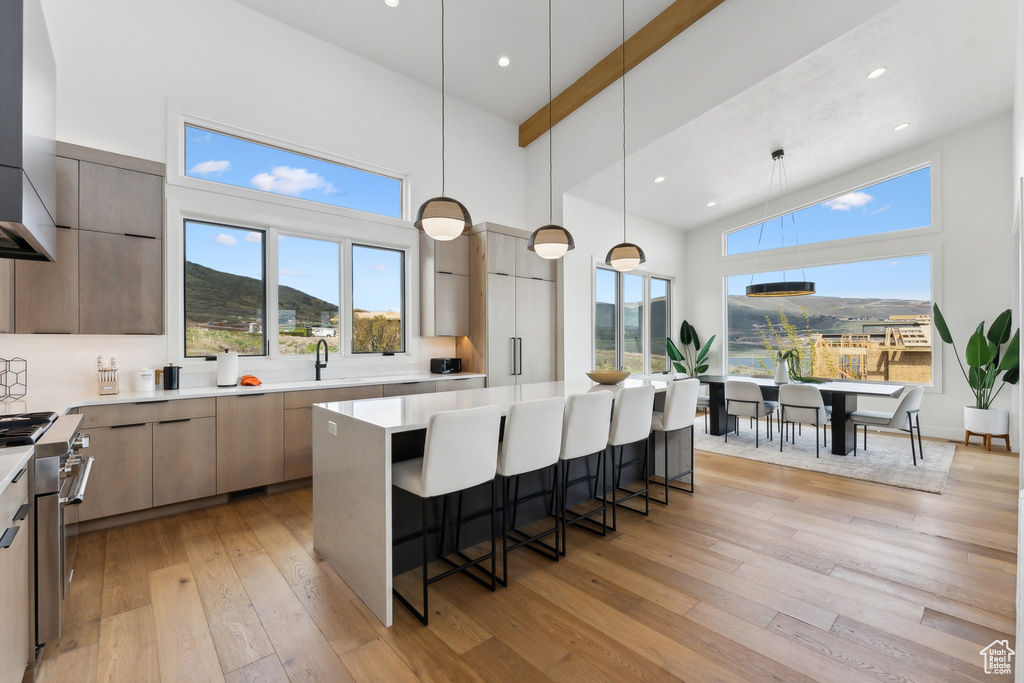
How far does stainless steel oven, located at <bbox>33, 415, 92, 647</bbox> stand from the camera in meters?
1.73

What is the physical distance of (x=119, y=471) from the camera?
3.01 metres

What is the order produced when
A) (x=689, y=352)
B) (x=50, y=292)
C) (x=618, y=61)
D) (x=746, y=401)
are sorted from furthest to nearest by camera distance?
(x=689, y=352), (x=746, y=401), (x=618, y=61), (x=50, y=292)

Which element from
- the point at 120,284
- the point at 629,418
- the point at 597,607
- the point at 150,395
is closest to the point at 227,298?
the point at 120,284

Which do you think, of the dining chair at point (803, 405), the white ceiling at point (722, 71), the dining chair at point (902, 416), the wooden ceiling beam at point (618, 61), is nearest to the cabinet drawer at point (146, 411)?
the white ceiling at point (722, 71)

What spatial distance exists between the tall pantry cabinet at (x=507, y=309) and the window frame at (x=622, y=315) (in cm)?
88

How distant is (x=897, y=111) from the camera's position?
4891mm

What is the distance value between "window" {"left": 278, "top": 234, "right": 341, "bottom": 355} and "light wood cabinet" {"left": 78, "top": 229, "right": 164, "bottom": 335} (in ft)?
3.49

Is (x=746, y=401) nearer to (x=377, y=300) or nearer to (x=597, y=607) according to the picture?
(x=597, y=607)

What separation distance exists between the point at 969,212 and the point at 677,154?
361cm

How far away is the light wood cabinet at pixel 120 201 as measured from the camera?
307 cm

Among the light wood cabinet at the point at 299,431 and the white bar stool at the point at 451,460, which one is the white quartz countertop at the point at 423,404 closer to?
the white bar stool at the point at 451,460

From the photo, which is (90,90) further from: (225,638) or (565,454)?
(565,454)

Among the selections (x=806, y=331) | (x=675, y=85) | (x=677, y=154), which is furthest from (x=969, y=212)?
(x=675, y=85)

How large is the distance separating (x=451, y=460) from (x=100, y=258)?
301cm
